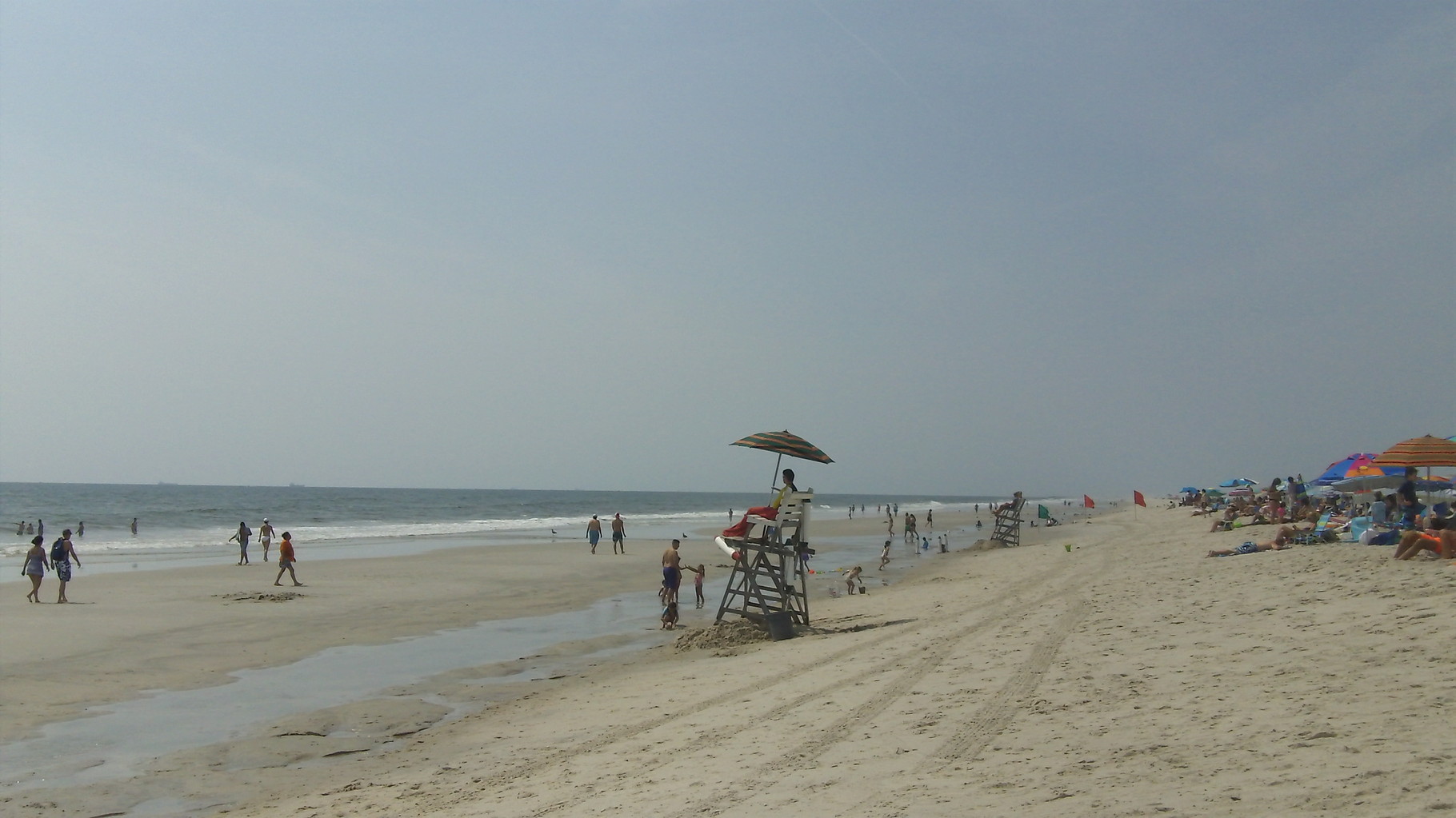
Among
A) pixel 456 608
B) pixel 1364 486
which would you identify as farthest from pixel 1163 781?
pixel 1364 486

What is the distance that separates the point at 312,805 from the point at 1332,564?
1289 centimetres

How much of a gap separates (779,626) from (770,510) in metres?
1.78

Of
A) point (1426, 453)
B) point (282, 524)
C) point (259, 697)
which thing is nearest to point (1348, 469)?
point (1426, 453)

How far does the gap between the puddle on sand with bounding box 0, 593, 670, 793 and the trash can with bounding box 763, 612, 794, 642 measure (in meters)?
2.25

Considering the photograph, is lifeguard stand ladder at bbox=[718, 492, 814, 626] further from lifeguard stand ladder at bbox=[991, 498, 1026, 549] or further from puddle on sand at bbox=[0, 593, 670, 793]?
lifeguard stand ladder at bbox=[991, 498, 1026, 549]

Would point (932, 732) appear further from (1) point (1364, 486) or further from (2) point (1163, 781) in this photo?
(1) point (1364, 486)

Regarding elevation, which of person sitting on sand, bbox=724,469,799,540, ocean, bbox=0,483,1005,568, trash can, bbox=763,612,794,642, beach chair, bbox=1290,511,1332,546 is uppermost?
person sitting on sand, bbox=724,469,799,540

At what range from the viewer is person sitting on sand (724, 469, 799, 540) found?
13.2 meters

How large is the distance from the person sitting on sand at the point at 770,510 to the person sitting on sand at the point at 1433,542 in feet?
26.5

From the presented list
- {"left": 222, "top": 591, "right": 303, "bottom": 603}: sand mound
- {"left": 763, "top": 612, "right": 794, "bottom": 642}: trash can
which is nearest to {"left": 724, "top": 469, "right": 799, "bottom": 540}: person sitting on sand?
{"left": 763, "top": 612, "right": 794, "bottom": 642}: trash can

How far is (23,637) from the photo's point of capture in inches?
569

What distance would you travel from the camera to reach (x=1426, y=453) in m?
16.4

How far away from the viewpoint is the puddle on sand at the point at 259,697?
8.30 meters

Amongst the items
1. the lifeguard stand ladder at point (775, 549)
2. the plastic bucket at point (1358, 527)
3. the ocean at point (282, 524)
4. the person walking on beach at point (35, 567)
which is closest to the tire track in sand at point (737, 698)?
the lifeguard stand ladder at point (775, 549)
